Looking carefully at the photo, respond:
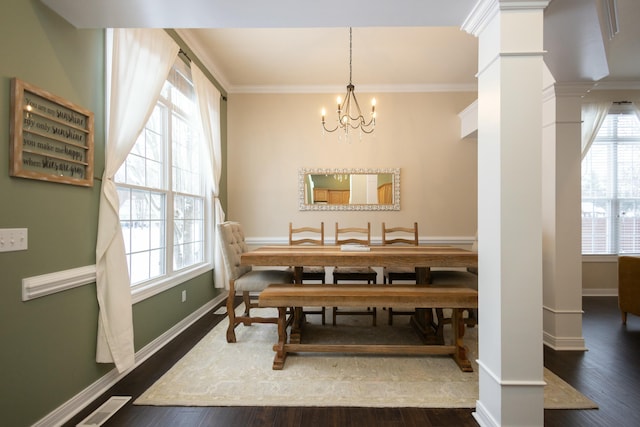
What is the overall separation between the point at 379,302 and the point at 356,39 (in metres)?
2.76

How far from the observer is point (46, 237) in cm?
162

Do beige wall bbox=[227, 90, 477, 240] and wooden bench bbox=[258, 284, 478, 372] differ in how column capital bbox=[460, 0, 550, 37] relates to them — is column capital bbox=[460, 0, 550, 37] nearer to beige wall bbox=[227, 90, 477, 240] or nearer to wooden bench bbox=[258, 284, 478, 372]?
wooden bench bbox=[258, 284, 478, 372]

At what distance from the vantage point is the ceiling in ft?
5.60

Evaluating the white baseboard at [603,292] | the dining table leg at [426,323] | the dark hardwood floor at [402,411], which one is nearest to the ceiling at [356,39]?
the dining table leg at [426,323]

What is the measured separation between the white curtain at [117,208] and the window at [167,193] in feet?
1.13

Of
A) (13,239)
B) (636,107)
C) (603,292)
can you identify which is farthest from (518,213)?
(636,107)

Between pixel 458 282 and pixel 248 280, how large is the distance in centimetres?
202

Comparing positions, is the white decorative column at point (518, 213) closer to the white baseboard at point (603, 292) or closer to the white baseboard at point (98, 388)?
the white baseboard at point (98, 388)

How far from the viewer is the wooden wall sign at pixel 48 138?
1446 millimetres

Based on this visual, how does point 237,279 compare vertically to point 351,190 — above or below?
below

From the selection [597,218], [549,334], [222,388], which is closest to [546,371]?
[549,334]

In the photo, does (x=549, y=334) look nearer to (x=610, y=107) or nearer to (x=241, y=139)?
(x=610, y=107)

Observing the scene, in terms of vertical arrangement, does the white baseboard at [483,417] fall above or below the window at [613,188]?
below

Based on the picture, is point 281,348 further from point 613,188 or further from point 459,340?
point 613,188
